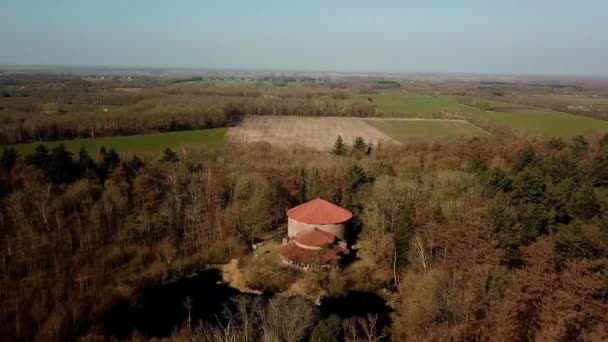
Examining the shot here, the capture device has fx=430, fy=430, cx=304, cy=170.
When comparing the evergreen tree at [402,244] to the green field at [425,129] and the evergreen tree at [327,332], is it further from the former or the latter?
the green field at [425,129]

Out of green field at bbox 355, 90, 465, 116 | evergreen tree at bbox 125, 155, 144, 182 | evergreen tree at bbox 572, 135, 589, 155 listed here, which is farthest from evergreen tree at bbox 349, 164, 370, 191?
green field at bbox 355, 90, 465, 116

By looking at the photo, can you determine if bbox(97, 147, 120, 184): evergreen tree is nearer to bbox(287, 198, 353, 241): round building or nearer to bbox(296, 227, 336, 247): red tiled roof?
bbox(287, 198, 353, 241): round building

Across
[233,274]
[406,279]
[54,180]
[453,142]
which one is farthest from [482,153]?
[54,180]

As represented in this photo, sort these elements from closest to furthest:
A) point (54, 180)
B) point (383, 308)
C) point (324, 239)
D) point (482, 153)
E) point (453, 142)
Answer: point (383, 308)
point (324, 239)
point (54, 180)
point (482, 153)
point (453, 142)

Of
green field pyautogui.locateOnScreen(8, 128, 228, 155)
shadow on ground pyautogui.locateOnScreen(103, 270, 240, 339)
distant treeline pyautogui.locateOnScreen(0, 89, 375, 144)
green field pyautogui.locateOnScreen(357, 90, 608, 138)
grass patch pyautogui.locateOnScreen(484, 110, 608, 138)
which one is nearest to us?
shadow on ground pyautogui.locateOnScreen(103, 270, 240, 339)

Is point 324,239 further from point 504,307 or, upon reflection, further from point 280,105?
point 280,105

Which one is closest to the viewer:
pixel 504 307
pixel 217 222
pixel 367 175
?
pixel 504 307
